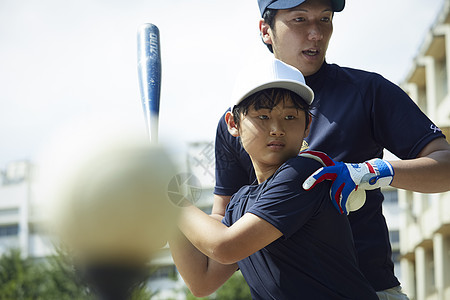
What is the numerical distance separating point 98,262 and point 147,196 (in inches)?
3.4

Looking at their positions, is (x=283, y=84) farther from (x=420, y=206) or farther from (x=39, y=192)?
(x=420, y=206)

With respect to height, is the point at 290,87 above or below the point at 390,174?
above

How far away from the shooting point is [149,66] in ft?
5.15

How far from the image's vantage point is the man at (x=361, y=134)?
2584mm

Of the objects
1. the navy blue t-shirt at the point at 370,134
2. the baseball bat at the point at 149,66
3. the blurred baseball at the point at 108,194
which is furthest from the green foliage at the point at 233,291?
the blurred baseball at the point at 108,194

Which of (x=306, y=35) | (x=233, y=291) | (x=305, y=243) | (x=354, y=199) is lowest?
(x=233, y=291)

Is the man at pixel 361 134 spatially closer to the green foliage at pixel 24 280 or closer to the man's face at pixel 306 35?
the man's face at pixel 306 35

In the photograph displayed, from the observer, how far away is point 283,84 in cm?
205

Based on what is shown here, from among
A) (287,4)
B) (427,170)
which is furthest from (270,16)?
(427,170)

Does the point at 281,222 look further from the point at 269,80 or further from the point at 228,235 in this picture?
the point at 269,80

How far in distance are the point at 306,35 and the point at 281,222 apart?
1.25m

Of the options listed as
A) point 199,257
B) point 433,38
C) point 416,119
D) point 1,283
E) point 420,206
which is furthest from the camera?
point 1,283

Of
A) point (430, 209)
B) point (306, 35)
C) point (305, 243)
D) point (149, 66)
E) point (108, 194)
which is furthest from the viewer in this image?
point (430, 209)

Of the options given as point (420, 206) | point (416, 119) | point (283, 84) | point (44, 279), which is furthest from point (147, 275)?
point (44, 279)
